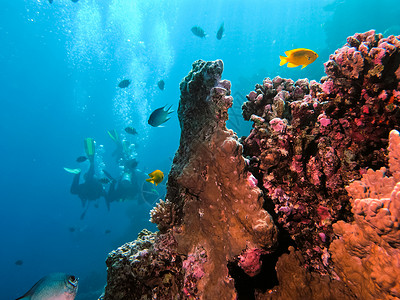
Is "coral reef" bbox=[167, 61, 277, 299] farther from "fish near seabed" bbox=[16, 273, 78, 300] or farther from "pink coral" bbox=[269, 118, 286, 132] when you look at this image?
"fish near seabed" bbox=[16, 273, 78, 300]

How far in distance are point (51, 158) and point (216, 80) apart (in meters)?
77.6

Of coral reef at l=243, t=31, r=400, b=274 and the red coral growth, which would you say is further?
coral reef at l=243, t=31, r=400, b=274

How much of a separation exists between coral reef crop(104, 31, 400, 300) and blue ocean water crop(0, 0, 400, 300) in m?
22.9

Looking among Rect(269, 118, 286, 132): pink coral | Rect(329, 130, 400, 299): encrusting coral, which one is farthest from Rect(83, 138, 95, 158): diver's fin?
Rect(329, 130, 400, 299): encrusting coral

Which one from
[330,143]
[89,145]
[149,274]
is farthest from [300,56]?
[89,145]

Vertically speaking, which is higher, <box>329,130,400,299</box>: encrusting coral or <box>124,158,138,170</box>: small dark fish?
<box>124,158,138,170</box>: small dark fish

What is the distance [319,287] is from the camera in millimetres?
1708

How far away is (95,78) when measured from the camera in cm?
5153

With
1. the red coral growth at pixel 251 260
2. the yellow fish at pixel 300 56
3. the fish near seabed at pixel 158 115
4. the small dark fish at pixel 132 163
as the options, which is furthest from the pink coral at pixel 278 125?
the small dark fish at pixel 132 163

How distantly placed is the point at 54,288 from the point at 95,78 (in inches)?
2424

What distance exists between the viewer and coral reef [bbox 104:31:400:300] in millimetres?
1637

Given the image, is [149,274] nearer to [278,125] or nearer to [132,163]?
[278,125]

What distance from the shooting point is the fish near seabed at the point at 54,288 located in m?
1.66

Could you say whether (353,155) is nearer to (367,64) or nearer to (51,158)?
(367,64)
